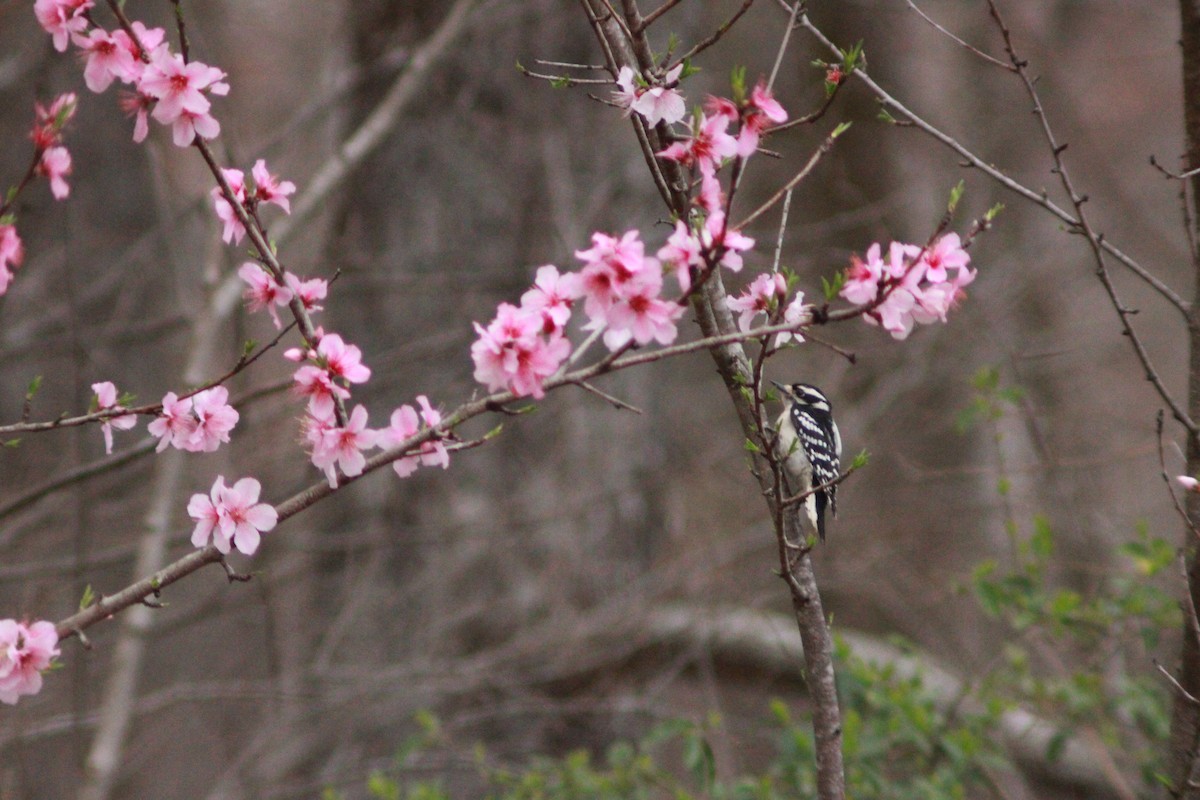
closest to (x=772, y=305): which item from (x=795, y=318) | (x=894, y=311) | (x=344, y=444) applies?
(x=795, y=318)

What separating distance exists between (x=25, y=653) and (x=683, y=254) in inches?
46.9

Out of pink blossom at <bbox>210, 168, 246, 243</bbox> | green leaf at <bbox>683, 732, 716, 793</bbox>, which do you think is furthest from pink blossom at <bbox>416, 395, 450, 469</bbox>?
green leaf at <bbox>683, 732, 716, 793</bbox>

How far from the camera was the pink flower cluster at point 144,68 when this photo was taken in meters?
1.88

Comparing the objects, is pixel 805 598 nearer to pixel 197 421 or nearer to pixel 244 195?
pixel 197 421

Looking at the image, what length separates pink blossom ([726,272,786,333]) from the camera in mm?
1948

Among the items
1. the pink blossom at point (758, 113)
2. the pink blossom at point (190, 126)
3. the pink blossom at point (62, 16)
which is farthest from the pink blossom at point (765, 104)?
the pink blossom at point (62, 16)

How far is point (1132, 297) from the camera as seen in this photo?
40.2 feet

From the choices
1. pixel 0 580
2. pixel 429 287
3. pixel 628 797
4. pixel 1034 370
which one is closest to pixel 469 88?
pixel 429 287

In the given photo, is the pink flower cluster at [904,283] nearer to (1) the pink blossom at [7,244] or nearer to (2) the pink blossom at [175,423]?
(2) the pink blossom at [175,423]

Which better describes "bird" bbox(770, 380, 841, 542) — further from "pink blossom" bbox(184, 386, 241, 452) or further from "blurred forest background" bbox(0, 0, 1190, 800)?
"pink blossom" bbox(184, 386, 241, 452)

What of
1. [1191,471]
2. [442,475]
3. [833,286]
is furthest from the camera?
[442,475]

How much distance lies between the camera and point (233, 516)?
194 cm

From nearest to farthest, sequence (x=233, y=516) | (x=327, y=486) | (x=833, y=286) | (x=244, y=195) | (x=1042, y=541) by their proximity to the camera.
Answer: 1. (x=833, y=286)
2. (x=327, y=486)
3. (x=233, y=516)
4. (x=244, y=195)
5. (x=1042, y=541)

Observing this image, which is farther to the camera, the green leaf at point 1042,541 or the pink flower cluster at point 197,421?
the green leaf at point 1042,541
